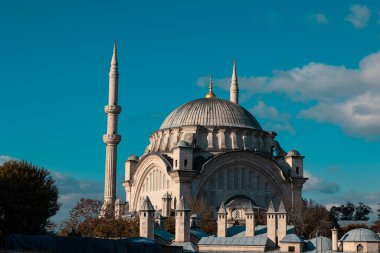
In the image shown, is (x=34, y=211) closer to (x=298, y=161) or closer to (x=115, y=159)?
(x=115, y=159)

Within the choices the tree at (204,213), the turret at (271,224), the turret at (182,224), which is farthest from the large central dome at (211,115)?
the turret at (271,224)

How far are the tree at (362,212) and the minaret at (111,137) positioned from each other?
49.3 m

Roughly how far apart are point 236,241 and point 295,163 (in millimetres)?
25274

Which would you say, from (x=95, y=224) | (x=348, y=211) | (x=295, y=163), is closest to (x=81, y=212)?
(x=95, y=224)

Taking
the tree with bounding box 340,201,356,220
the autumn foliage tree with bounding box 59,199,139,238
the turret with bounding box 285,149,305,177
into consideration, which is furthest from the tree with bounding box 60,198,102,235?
the tree with bounding box 340,201,356,220

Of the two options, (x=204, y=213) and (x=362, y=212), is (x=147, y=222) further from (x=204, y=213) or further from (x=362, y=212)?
(x=362, y=212)

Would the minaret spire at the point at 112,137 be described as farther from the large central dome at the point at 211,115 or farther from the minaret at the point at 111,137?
the large central dome at the point at 211,115

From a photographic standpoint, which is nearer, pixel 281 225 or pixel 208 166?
pixel 281 225

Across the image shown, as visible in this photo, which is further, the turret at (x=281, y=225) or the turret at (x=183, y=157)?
the turret at (x=183, y=157)

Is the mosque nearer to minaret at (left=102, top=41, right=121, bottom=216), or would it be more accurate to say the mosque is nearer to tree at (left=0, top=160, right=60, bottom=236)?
minaret at (left=102, top=41, right=121, bottom=216)

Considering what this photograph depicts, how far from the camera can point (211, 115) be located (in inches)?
3381

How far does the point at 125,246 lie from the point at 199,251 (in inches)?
741

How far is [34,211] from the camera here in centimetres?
5175

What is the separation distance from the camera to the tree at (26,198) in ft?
166
